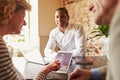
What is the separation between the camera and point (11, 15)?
1255mm

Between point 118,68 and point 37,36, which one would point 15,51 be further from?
point 118,68

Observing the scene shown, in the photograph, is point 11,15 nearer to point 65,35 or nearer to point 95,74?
point 95,74

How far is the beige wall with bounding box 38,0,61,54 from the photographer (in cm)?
423

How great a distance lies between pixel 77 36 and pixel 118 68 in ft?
9.01

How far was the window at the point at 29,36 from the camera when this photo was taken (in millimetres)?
4246

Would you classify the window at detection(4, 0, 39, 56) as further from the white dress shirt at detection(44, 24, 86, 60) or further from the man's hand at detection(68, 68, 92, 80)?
the man's hand at detection(68, 68, 92, 80)

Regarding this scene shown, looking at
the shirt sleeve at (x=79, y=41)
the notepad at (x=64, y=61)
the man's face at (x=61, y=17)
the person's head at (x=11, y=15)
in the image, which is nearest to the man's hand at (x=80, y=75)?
the notepad at (x=64, y=61)

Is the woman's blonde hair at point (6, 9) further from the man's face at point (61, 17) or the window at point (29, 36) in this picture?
the window at point (29, 36)

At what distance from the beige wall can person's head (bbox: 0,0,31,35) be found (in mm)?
2808

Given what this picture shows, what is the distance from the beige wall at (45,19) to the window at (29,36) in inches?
3.4

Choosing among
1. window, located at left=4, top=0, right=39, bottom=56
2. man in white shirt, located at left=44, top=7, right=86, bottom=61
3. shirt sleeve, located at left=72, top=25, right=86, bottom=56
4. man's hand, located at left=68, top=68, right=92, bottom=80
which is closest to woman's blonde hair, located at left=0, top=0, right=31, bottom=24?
man's hand, located at left=68, top=68, right=92, bottom=80

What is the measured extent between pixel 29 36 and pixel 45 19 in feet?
1.70

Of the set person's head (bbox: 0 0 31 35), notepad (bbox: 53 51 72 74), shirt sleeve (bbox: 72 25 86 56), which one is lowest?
notepad (bbox: 53 51 72 74)

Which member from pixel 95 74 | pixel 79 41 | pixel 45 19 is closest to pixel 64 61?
pixel 95 74
